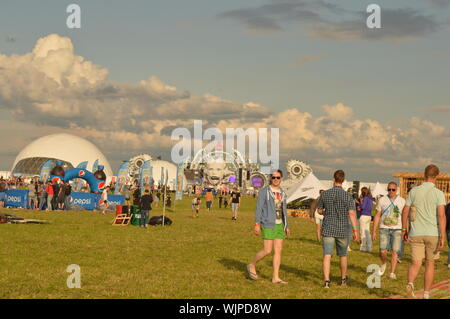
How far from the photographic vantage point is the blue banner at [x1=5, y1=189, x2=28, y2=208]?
121 feet

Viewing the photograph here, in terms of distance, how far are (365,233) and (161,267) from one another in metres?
8.02

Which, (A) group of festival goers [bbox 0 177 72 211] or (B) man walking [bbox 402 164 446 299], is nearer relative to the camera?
(B) man walking [bbox 402 164 446 299]

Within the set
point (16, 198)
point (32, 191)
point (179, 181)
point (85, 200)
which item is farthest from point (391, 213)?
point (179, 181)

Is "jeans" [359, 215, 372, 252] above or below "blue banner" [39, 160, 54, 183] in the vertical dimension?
below

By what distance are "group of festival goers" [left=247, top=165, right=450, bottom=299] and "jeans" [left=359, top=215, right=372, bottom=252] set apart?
507 cm

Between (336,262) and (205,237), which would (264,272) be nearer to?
(336,262)

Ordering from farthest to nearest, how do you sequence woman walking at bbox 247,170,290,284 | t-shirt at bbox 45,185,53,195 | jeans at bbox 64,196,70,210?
jeans at bbox 64,196,70,210 < t-shirt at bbox 45,185,53,195 < woman walking at bbox 247,170,290,284

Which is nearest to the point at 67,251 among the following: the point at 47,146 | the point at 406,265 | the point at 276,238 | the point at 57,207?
the point at 276,238

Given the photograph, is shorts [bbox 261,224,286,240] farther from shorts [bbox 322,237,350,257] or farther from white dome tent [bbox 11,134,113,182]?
white dome tent [bbox 11,134,113,182]

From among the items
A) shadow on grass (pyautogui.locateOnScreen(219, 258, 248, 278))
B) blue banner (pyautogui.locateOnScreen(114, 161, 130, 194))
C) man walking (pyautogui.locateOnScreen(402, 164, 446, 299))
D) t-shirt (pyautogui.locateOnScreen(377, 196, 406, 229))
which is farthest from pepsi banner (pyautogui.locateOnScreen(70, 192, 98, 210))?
man walking (pyautogui.locateOnScreen(402, 164, 446, 299))

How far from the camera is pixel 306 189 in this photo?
4544 centimetres

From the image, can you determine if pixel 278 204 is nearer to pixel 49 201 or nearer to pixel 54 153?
pixel 49 201

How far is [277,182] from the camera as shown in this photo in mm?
11070

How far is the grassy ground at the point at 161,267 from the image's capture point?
10148 millimetres
